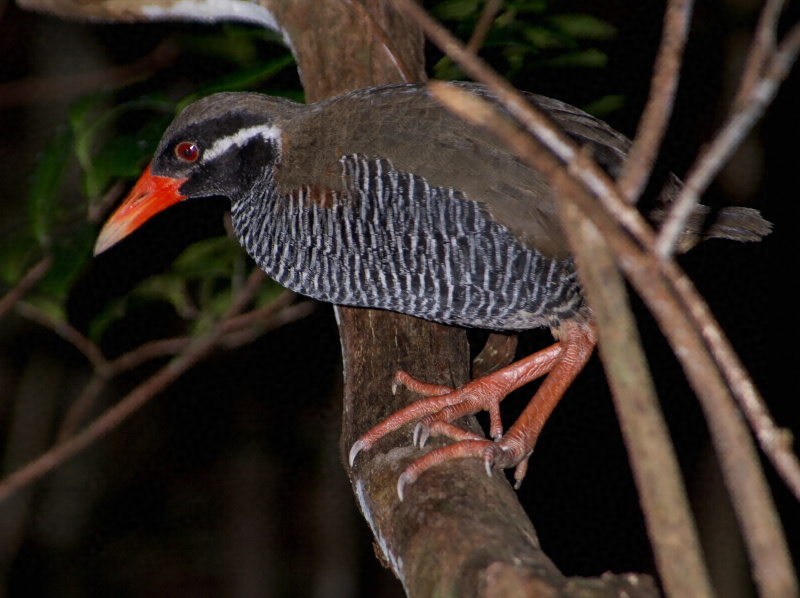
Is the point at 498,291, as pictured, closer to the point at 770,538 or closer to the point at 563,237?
the point at 563,237

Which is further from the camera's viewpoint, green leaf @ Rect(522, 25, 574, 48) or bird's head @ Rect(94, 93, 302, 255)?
green leaf @ Rect(522, 25, 574, 48)

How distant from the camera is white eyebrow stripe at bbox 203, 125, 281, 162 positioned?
245 centimetres

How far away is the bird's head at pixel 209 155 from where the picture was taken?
8.02 ft

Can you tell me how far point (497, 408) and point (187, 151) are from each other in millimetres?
1198

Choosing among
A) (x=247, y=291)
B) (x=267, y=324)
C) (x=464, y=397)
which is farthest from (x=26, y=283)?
(x=464, y=397)

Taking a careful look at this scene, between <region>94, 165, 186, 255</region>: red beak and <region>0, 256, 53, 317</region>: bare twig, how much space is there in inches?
12.1

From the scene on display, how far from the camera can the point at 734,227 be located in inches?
96.7

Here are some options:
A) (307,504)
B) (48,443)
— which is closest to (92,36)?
(48,443)

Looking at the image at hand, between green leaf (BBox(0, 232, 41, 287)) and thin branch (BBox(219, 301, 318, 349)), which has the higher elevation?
green leaf (BBox(0, 232, 41, 287))

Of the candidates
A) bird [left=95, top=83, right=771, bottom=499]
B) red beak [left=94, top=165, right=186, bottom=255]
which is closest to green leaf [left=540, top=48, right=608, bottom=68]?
bird [left=95, top=83, right=771, bottom=499]

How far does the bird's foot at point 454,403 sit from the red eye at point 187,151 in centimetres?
89

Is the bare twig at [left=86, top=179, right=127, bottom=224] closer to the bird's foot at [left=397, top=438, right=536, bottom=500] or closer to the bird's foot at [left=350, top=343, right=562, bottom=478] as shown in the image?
the bird's foot at [left=350, top=343, right=562, bottom=478]

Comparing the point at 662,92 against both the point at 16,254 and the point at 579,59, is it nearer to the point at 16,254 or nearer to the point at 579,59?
the point at 579,59

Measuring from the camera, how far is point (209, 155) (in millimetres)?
2492
